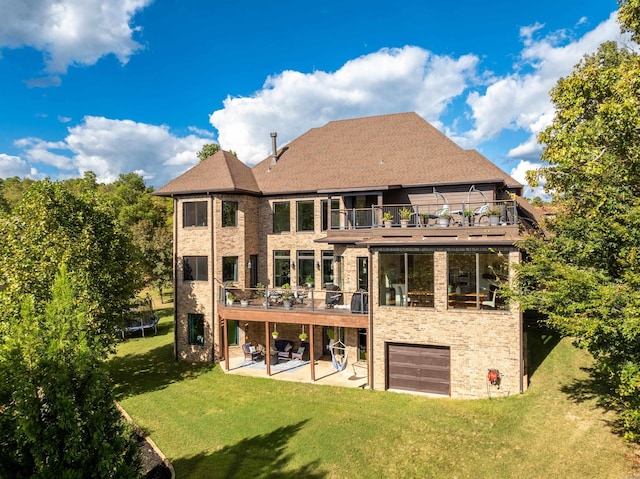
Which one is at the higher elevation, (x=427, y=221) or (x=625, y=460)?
(x=427, y=221)

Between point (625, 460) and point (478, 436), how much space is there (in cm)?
343

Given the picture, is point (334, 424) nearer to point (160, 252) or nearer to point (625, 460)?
point (625, 460)

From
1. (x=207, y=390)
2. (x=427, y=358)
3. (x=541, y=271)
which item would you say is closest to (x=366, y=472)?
(x=427, y=358)

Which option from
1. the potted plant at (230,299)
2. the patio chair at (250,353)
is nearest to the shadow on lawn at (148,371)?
the patio chair at (250,353)

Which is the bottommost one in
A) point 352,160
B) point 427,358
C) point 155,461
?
point 155,461

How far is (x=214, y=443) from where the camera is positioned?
37.6ft

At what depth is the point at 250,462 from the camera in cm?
1038

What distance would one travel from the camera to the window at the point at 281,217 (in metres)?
20.7

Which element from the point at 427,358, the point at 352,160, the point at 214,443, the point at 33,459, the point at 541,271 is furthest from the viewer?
the point at 352,160

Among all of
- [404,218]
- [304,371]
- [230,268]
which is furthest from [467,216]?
[230,268]

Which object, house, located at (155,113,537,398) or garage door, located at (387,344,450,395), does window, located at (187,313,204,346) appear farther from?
garage door, located at (387,344,450,395)

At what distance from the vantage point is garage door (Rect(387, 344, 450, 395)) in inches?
564

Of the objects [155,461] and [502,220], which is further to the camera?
[502,220]

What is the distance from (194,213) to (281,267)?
540 cm
